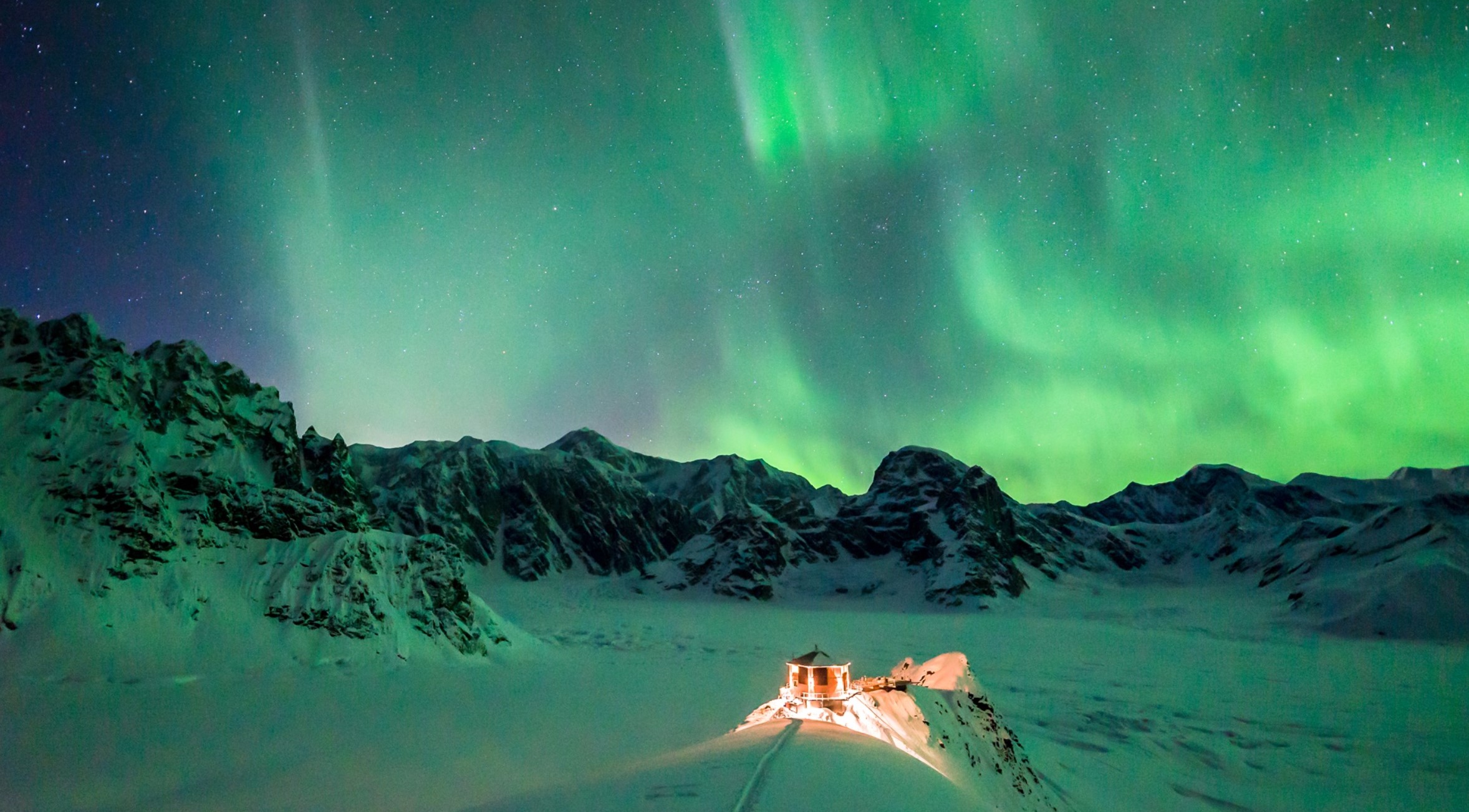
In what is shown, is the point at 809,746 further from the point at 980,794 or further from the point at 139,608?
the point at 139,608

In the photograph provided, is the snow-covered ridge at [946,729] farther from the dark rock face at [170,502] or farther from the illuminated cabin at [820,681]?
the dark rock face at [170,502]

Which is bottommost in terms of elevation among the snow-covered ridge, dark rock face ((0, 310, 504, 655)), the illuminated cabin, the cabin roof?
the snow-covered ridge

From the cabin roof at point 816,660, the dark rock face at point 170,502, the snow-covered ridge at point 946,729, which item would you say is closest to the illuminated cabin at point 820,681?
the cabin roof at point 816,660

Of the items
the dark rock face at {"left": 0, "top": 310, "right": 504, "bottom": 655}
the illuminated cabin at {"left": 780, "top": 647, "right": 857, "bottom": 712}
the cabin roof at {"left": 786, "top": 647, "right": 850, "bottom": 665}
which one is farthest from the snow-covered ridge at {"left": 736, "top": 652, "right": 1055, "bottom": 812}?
the dark rock face at {"left": 0, "top": 310, "right": 504, "bottom": 655}

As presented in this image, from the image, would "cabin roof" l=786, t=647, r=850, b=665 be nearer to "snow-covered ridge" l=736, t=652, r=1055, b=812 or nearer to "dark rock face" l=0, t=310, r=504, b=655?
"snow-covered ridge" l=736, t=652, r=1055, b=812

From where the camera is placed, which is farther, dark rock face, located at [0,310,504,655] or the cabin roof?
dark rock face, located at [0,310,504,655]

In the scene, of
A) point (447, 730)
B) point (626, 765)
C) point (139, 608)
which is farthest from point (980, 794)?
point (139, 608)

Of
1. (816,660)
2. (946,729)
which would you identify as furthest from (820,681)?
(946,729)

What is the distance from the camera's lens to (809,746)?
1003 inches

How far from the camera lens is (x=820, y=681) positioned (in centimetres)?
3366

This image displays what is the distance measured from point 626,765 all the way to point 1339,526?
226 m

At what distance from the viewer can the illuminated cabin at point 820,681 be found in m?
33.3

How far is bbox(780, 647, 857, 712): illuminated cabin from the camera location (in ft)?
109

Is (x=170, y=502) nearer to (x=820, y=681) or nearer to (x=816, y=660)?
(x=816, y=660)
